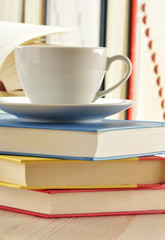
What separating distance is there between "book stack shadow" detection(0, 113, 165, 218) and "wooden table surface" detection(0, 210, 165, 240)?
13 millimetres

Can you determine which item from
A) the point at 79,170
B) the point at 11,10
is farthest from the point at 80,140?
the point at 11,10

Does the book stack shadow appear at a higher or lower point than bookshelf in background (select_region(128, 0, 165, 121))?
lower

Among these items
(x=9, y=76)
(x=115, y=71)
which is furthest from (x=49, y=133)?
(x=115, y=71)

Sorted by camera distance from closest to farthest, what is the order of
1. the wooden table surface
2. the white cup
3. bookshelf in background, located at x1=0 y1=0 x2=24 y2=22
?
the wooden table surface
the white cup
bookshelf in background, located at x1=0 y1=0 x2=24 y2=22

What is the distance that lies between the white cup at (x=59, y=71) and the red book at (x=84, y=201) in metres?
0.14

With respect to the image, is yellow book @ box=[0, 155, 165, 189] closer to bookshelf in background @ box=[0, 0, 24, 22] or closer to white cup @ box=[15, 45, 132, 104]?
white cup @ box=[15, 45, 132, 104]

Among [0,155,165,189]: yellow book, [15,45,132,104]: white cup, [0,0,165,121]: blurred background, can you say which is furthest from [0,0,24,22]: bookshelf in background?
[0,155,165,189]: yellow book

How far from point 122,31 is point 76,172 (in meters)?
0.79

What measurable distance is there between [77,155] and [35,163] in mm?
48

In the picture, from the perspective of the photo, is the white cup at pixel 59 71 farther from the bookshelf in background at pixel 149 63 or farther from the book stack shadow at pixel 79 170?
the bookshelf in background at pixel 149 63

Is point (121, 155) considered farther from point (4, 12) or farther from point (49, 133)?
point (4, 12)

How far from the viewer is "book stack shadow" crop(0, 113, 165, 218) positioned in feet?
1.50

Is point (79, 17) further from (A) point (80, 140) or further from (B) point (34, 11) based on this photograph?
(A) point (80, 140)

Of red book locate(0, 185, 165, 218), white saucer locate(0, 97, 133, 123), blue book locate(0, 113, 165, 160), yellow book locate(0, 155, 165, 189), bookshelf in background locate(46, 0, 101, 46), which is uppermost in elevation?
bookshelf in background locate(46, 0, 101, 46)
